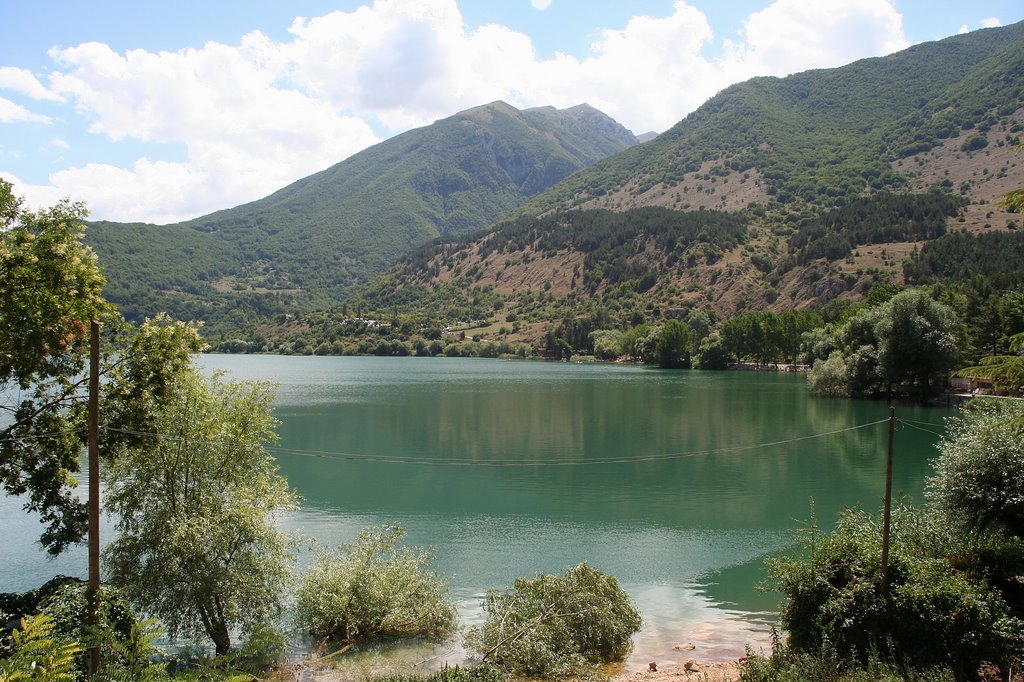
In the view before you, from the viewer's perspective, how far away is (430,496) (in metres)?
37.7

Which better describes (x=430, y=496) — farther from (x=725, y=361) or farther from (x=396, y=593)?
(x=725, y=361)

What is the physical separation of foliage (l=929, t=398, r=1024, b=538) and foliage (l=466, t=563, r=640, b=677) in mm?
9176

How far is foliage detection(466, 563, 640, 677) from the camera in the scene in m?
16.8

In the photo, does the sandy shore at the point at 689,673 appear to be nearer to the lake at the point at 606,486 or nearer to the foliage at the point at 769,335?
the lake at the point at 606,486

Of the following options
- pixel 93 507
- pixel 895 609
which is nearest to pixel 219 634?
pixel 93 507

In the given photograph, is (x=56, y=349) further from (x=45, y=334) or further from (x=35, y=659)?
(x=35, y=659)

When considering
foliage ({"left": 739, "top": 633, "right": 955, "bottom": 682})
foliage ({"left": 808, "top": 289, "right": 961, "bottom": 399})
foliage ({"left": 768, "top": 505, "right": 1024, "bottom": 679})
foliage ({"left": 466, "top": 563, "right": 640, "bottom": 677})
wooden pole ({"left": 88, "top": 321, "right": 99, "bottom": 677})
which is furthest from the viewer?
foliage ({"left": 808, "top": 289, "right": 961, "bottom": 399})

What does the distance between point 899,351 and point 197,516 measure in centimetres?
7355

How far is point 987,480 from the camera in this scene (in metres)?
18.5

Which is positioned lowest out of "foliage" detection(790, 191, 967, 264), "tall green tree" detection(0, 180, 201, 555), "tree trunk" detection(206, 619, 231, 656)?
"tree trunk" detection(206, 619, 231, 656)

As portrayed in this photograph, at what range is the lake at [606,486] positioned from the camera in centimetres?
2377

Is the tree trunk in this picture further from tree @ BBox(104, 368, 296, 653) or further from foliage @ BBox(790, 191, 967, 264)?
foliage @ BBox(790, 191, 967, 264)

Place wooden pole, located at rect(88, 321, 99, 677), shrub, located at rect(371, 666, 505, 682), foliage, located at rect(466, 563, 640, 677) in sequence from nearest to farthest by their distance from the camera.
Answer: wooden pole, located at rect(88, 321, 99, 677) < shrub, located at rect(371, 666, 505, 682) < foliage, located at rect(466, 563, 640, 677)

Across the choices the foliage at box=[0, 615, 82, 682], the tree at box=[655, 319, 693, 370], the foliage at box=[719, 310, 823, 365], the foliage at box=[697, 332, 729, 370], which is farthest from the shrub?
the tree at box=[655, 319, 693, 370]
